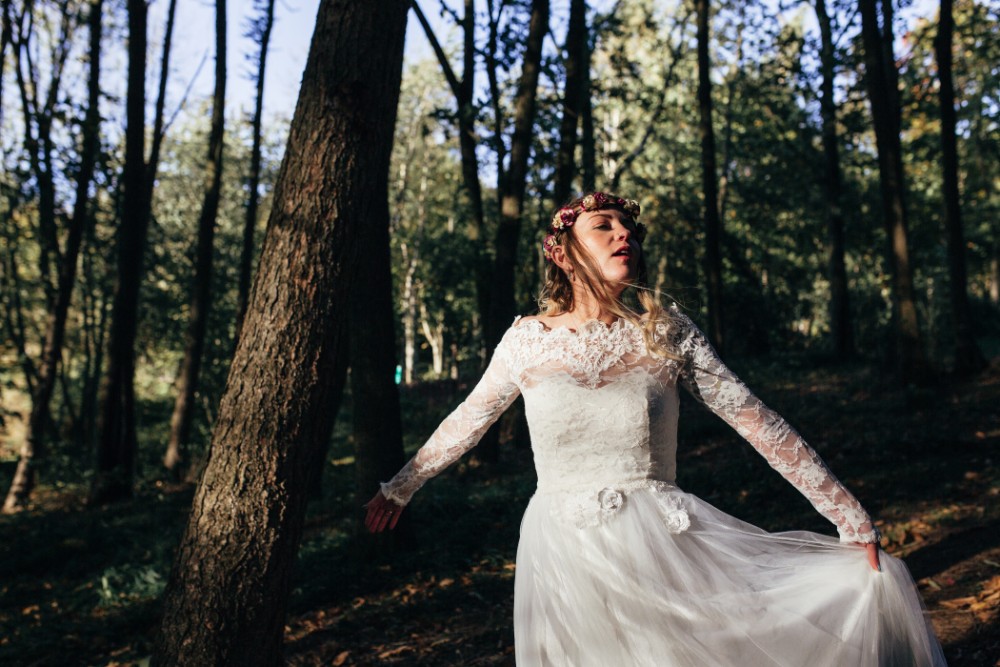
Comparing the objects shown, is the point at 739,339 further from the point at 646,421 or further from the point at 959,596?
the point at 646,421

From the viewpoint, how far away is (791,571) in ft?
9.91

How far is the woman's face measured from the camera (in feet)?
10.7

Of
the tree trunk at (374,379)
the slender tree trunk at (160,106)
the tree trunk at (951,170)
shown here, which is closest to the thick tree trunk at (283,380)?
the tree trunk at (374,379)

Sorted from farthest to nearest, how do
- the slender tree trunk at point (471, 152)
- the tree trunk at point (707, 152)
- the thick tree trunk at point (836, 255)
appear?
the thick tree trunk at point (836, 255)
the tree trunk at point (707, 152)
the slender tree trunk at point (471, 152)

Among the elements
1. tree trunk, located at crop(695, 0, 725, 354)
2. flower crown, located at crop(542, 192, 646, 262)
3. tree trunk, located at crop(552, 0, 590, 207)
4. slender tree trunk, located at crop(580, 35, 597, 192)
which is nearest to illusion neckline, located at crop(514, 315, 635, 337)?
flower crown, located at crop(542, 192, 646, 262)

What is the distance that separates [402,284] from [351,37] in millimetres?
32125

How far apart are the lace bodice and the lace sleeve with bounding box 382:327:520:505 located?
0.16 meters

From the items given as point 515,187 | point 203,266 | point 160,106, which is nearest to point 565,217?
point 515,187

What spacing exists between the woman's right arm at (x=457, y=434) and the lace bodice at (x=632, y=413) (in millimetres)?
167

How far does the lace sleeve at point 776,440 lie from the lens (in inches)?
121

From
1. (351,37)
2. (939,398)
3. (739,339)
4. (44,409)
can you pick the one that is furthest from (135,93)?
(739,339)

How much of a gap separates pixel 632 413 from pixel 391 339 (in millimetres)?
4893

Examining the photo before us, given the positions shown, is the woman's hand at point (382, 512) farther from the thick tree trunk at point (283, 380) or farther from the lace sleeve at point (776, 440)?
the lace sleeve at point (776, 440)

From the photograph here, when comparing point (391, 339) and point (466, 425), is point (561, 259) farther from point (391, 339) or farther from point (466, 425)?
point (391, 339)
